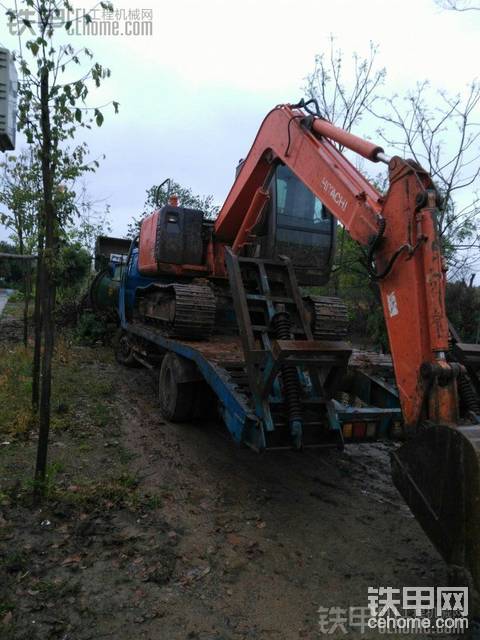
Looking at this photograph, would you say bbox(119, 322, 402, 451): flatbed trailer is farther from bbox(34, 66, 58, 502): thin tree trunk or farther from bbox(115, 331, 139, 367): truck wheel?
bbox(115, 331, 139, 367): truck wheel

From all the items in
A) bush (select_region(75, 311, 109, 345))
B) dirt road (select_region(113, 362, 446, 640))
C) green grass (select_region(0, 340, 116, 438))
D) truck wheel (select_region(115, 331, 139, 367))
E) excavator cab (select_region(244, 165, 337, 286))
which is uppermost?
excavator cab (select_region(244, 165, 337, 286))

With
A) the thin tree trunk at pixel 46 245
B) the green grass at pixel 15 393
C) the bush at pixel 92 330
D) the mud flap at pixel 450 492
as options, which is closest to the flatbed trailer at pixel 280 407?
the mud flap at pixel 450 492

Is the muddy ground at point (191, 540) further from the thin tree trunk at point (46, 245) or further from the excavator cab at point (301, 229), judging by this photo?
the excavator cab at point (301, 229)

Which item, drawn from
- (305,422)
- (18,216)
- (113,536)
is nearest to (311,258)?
(305,422)

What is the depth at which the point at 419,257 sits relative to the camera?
130 inches

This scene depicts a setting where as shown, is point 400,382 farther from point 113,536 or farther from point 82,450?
point 82,450

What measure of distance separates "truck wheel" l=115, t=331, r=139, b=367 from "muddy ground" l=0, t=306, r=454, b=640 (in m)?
4.06

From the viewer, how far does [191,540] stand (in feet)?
13.0

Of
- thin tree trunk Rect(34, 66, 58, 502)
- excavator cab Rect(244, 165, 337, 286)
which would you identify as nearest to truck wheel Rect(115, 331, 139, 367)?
excavator cab Rect(244, 165, 337, 286)

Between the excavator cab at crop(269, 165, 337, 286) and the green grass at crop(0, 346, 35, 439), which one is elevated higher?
the excavator cab at crop(269, 165, 337, 286)

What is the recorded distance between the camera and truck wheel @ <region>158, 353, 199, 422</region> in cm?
652

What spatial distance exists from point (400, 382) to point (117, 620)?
2345 mm

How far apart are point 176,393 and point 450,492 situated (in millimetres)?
4260

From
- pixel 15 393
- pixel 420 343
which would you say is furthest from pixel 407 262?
pixel 15 393
